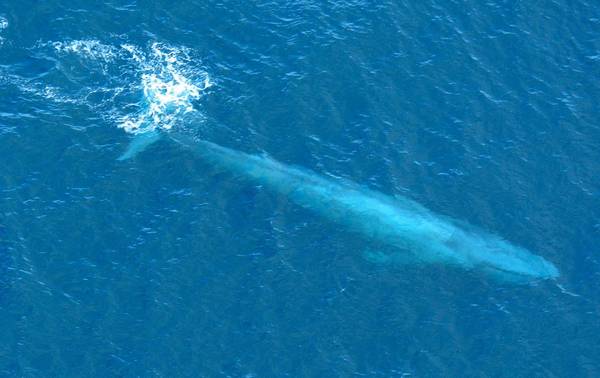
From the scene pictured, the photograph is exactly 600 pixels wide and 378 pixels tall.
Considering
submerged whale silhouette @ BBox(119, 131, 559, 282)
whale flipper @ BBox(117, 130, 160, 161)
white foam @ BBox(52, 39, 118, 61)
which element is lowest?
submerged whale silhouette @ BBox(119, 131, 559, 282)

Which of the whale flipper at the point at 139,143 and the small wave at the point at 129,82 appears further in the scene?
the small wave at the point at 129,82

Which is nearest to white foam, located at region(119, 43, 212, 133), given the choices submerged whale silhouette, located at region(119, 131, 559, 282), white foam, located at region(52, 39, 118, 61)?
white foam, located at region(52, 39, 118, 61)

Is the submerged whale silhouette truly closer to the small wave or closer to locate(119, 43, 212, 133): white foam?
locate(119, 43, 212, 133): white foam

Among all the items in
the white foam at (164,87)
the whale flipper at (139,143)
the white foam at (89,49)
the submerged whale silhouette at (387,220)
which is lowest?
the submerged whale silhouette at (387,220)

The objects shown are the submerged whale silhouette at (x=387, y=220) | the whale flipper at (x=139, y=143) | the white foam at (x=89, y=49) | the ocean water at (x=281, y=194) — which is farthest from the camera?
the white foam at (x=89, y=49)

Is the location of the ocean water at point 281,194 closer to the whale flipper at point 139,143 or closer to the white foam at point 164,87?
the white foam at point 164,87

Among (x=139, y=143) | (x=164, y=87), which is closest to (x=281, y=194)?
(x=139, y=143)

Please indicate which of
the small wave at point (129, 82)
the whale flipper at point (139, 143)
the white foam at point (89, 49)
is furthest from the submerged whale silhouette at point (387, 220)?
the white foam at point (89, 49)

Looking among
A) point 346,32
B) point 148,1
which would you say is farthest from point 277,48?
point 148,1
